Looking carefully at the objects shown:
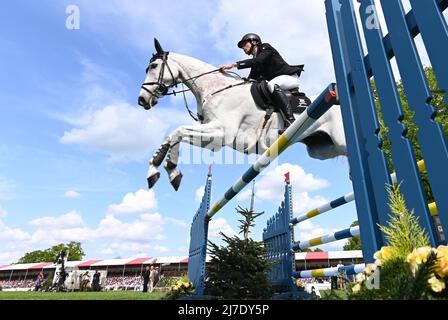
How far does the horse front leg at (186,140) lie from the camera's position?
10.4 ft

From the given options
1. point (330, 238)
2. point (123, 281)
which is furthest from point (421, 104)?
point (123, 281)

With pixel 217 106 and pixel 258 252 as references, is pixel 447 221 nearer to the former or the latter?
pixel 217 106

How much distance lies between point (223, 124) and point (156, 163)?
76cm

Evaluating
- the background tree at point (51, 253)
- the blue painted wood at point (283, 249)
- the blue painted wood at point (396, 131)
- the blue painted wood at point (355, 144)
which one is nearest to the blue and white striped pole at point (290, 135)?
the blue painted wood at point (355, 144)

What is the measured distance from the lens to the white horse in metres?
3.20

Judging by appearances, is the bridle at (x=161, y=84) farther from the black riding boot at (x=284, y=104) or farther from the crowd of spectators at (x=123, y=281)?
the crowd of spectators at (x=123, y=281)

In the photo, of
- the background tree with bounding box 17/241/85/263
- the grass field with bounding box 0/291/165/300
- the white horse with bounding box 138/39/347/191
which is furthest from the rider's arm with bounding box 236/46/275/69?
the background tree with bounding box 17/241/85/263

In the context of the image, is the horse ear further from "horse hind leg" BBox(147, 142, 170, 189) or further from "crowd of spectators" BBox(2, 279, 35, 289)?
"crowd of spectators" BBox(2, 279, 35, 289)

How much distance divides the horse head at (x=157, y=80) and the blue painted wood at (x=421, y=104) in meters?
3.13

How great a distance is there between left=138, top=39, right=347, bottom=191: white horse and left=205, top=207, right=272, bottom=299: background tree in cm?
102

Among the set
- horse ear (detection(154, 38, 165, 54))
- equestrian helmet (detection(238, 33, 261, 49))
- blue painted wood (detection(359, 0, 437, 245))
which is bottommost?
blue painted wood (detection(359, 0, 437, 245))

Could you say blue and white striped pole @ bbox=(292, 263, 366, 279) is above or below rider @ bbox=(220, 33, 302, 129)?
below

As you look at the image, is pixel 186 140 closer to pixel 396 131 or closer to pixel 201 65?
pixel 201 65
